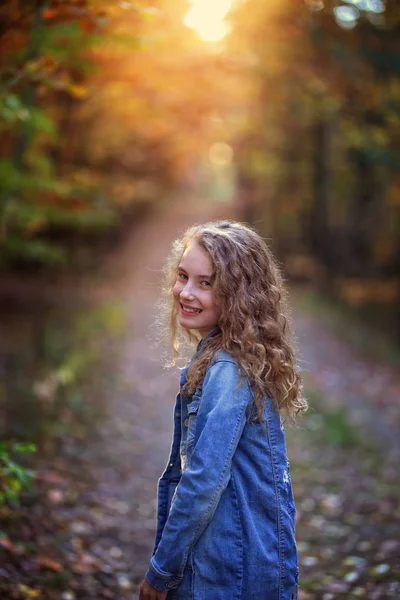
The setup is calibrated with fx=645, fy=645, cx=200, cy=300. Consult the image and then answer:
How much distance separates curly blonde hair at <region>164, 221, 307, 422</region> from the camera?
7.67 ft

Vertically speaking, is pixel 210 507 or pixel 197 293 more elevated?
pixel 197 293

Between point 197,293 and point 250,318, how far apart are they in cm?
22

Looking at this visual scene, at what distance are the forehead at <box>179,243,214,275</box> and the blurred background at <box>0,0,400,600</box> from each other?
1096 millimetres

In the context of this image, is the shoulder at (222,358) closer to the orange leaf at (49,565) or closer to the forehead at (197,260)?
the forehead at (197,260)

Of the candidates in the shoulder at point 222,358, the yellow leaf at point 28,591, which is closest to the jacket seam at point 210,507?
the shoulder at point 222,358

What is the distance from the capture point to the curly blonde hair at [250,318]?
7.67 feet

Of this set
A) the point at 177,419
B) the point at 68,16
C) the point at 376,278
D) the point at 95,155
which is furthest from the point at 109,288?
the point at 177,419

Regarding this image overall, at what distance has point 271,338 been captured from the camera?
96.7 inches

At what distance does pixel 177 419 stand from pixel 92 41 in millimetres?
4451

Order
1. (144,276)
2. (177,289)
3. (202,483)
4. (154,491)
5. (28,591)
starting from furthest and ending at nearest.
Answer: (144,276) → (154,491) → (28,591) → (177,289) → (202,483)

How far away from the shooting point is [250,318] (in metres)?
2.40

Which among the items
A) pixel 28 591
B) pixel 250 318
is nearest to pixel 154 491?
pixel 28 591

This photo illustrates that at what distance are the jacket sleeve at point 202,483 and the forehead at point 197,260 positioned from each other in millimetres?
465

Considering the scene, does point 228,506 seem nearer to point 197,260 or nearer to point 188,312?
point 188,312
